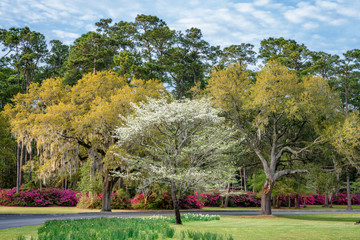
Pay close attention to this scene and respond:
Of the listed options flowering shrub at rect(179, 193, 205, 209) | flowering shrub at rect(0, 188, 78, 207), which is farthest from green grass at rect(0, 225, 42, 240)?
flowering shrub at rect(0, 188, 78, 207)

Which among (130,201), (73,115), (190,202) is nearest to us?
(73,115)

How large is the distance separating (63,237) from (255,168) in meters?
24.5

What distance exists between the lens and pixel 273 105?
23.2 meters

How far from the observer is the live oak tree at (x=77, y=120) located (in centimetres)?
2261

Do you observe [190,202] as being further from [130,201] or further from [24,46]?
[24,46]

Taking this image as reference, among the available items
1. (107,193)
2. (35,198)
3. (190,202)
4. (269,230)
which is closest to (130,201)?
(107,193)

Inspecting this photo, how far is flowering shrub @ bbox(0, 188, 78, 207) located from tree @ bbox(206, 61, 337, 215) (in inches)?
753

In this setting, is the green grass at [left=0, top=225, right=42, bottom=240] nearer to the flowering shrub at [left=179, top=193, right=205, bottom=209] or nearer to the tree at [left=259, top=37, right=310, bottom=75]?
the flowering shrub at [left=179, top=193, right=205, bottom=209]

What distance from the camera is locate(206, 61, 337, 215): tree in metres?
23.3

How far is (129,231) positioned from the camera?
9070 mm

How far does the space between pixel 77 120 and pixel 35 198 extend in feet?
41.2

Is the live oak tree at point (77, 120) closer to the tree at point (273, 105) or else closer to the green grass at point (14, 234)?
the tree at point (273, 105)

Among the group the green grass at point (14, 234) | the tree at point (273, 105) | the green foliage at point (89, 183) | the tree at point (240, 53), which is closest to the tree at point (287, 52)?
the tree at point (240, 53)

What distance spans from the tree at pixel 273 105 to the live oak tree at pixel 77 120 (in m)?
5.74
